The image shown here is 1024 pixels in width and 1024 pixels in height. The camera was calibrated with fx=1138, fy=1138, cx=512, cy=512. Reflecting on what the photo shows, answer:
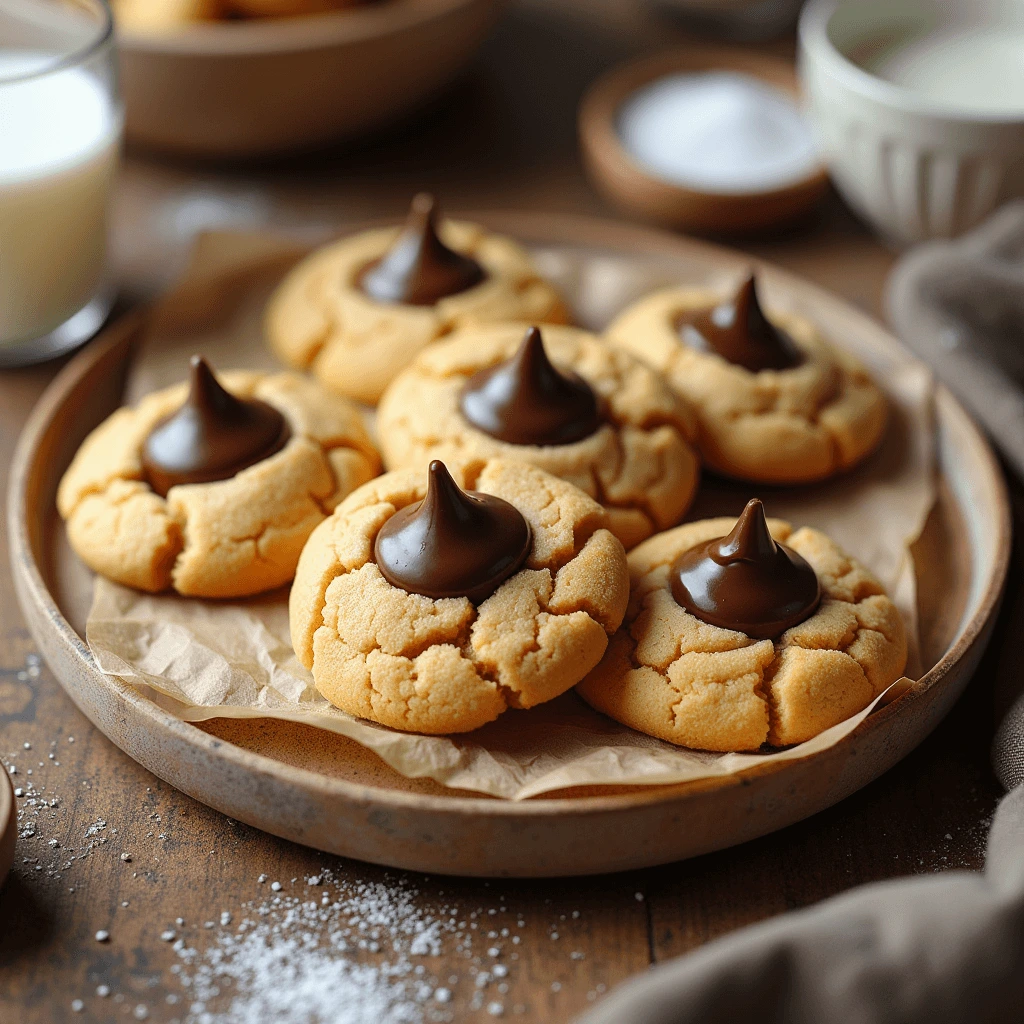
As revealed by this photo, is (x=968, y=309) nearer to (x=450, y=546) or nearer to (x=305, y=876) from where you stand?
(x=450, y=546)

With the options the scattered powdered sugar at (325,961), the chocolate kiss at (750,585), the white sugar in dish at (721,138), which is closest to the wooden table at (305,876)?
the scattered powdered sugar at (325,961)

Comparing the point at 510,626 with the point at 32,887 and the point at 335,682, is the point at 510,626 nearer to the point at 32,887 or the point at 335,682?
the point at 335,682

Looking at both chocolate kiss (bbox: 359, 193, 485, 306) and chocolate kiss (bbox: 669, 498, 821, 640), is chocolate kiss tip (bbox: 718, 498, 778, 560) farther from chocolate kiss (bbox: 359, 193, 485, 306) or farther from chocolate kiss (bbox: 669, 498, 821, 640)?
chocolate kiss (bbox: 359, 193, 485, 306)

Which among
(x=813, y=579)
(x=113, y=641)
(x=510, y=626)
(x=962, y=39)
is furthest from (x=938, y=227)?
(x=113, y=641)

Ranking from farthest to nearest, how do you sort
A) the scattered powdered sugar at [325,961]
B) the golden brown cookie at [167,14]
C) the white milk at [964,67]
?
the golden brown cookie at [167,14], the white milk at [964,67], the scattered powdered sugar at [325,961]

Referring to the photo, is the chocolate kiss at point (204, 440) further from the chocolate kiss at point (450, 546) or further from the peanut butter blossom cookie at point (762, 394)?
the peanut butter blossom cookie at point (762, 394)

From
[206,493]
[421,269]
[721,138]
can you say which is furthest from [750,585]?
[721,138]

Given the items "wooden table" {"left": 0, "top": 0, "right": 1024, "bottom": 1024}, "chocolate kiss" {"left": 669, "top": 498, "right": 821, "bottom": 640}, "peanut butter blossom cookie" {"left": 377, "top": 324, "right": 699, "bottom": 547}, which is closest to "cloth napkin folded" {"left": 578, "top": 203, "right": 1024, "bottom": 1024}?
"wooden table" {"left": 0, "top": 0, "right": 1024, "bottom": 1024}
